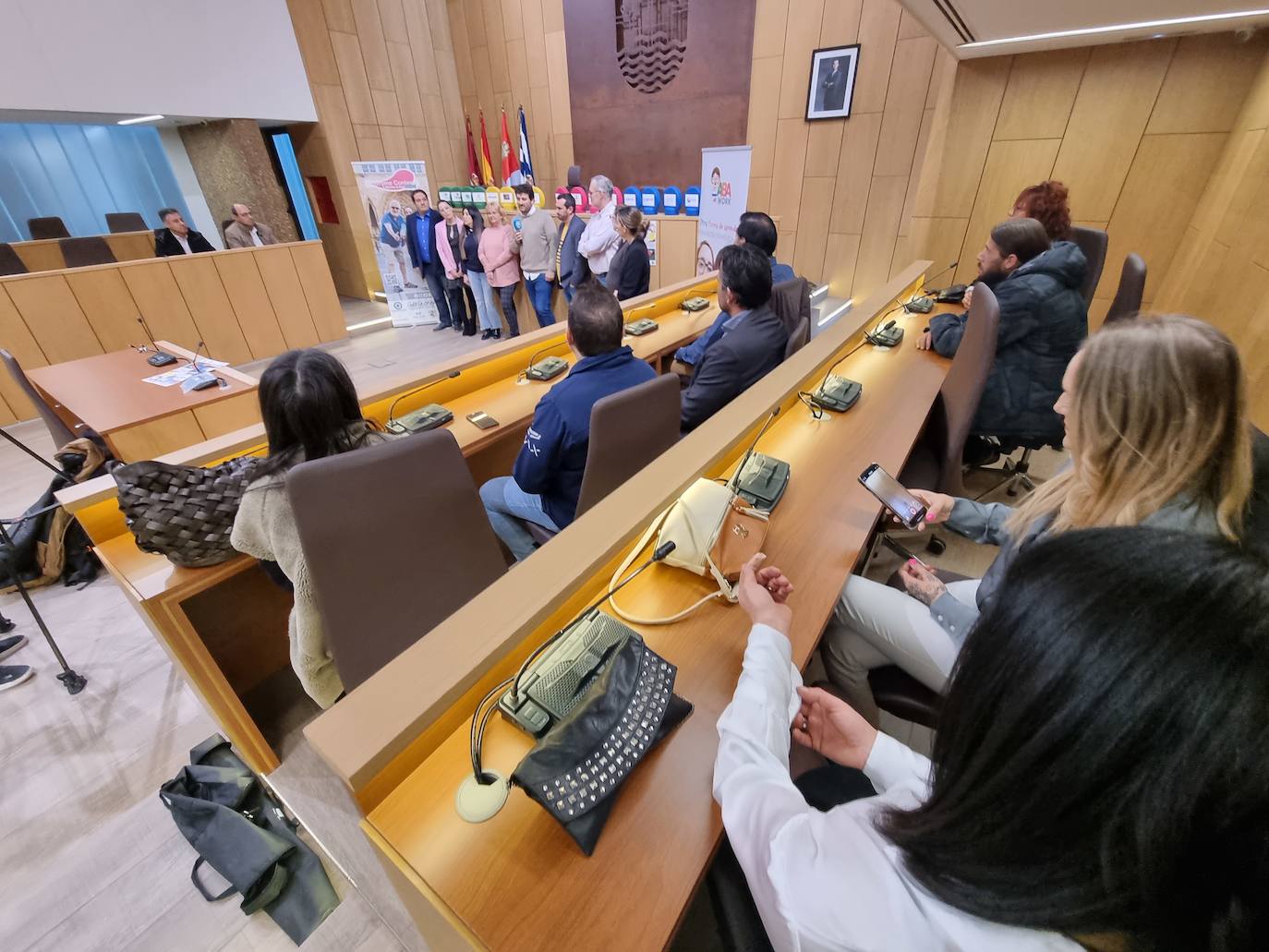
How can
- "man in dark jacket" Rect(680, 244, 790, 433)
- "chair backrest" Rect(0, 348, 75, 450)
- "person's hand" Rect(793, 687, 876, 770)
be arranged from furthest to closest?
"chair backrest" Rect(0, 348, 75, 450), "man in dark jacket" Rect(680, 244, 790, 433), "person's hand" Rect(793, 687, 876, 770)

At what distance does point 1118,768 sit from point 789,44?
19.6 ft

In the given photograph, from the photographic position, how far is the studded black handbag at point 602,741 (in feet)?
2.14

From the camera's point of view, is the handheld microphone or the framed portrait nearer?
the handheld microphone

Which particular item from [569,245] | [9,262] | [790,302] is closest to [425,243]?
[569,245]

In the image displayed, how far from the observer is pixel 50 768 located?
166 centimetres

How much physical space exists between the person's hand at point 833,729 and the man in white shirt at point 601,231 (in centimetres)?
435

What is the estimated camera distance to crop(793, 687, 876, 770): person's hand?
2.87 feet

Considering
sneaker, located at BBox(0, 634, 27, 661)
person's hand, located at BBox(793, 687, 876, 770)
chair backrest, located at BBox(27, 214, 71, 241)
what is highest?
chair backrest, located at BBox(27, 214, 71, 241)

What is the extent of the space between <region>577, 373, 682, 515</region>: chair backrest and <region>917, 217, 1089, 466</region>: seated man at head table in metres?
1.34

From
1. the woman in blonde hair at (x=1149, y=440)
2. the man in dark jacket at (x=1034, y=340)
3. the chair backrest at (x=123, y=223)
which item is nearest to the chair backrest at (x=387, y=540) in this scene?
the woman in blonde hair at (x=1149, y=440)

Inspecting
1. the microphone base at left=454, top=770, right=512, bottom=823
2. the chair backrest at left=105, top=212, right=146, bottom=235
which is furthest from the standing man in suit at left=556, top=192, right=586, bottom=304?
the chair backrest at left=105, top=212, right=146, bottom=235

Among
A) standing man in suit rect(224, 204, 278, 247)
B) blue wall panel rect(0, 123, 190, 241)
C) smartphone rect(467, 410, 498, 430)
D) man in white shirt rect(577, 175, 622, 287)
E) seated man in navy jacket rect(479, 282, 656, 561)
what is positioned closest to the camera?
seated man in navy jacket rect(479, 282, 656, 561)

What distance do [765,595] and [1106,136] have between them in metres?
4.78

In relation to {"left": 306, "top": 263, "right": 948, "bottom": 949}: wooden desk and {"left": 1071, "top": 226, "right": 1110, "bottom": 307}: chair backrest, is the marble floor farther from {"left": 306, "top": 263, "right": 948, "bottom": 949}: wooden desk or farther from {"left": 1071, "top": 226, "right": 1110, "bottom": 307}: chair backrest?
{"left": 1071, "top": 226, "right": 1110, "bottom": 307}: chair backrest
